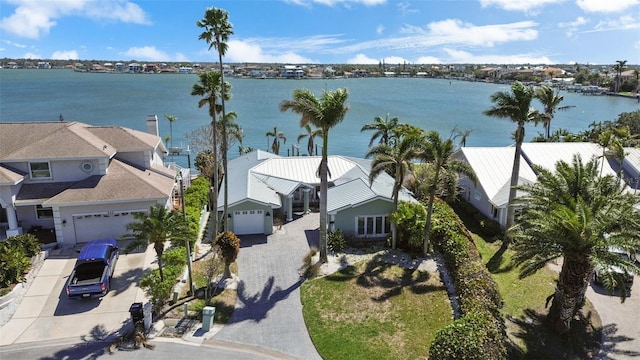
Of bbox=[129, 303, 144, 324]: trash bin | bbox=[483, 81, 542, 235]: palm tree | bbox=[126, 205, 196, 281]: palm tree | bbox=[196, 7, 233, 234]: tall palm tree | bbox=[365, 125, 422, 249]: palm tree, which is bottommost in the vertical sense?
bbox=[129, 303, 144, 324]: trash bin

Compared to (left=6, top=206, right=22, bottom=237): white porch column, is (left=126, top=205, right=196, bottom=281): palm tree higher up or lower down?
higher up

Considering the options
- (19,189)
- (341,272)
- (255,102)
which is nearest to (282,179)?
(341,272)

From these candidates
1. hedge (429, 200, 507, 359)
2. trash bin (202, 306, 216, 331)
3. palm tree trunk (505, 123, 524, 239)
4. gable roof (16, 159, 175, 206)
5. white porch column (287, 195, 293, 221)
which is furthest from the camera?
white porch column (287, 195, 293, 221)

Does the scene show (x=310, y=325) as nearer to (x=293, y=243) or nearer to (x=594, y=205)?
(x=293, y=243)

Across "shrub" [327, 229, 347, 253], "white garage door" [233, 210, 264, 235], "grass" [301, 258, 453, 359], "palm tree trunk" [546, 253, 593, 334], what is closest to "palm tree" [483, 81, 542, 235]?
"palm tree trunk" [546, 253, 593, 334]

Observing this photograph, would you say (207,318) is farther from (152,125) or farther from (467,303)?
(152,125)

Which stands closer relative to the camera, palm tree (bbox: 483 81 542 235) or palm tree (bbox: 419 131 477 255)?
palm tree (bbox: 419 131 477 255)

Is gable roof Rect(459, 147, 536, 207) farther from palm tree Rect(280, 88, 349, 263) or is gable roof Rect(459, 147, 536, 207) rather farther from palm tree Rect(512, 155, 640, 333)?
palm tree Rect(280, 88, 349, 263)

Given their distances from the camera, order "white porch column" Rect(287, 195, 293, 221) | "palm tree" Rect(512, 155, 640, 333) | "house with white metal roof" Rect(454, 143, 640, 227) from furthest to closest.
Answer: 1. "white porch column" Rect(287, 195, 293, 221)
2. "house with white metal roof" Rect(454, 143, 640, 227)
3. "palm tree" Rect(512, 155, 640, 333)
